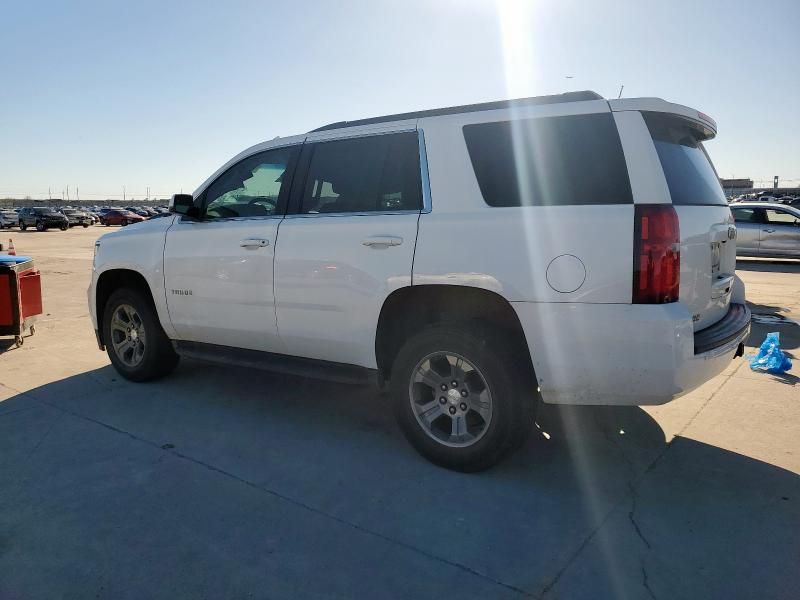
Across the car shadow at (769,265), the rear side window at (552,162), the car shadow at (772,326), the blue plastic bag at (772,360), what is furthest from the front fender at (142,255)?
the car shadow at (769,265)

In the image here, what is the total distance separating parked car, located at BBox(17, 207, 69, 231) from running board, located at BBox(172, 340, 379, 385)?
4136 cm

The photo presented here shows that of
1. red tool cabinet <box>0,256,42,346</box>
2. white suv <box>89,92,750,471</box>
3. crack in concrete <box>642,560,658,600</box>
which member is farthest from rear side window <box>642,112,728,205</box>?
red tool cabinet <box>0,256,42,346</box>

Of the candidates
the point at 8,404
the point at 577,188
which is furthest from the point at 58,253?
the point at 577,188

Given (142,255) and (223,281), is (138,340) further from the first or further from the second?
(223,281)

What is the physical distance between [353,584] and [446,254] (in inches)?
69.3

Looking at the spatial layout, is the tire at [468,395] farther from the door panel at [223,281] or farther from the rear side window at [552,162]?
the door panel at [223,281]

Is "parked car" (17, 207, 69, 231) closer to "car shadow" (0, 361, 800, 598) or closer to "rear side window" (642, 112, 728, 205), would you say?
"car shadow" (0, 361, 800, 598)

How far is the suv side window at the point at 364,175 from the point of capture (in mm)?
3658

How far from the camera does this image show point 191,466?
11.5 ft

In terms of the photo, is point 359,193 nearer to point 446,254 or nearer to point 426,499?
point 446,254

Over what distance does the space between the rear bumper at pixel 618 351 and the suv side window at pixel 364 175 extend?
1.10 metres

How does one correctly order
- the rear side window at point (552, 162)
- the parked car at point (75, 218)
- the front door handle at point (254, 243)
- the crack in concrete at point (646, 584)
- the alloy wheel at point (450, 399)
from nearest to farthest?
the crack in concrete at point (646, 584)
the rear side window at point (552, 162)
the alloy wheel at point (450, 399)
the front door handle at point (254, 243)
the parked car at point (75, 218)

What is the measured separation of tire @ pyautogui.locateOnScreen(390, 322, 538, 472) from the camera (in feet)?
10.5

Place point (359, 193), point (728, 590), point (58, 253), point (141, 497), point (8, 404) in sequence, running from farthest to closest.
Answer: point (58, 253), point (8, 404), point (359, 193), point (141, 497), point (728, 590)
